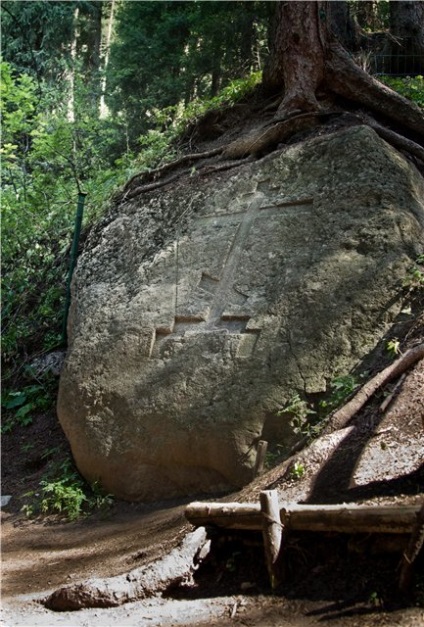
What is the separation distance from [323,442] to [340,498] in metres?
0.68

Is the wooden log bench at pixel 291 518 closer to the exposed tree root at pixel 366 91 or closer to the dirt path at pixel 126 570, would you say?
the dirt path at pixel 126 570

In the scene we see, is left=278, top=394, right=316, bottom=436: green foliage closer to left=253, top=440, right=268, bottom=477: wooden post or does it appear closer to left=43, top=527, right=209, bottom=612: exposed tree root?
left=253, top=440, right=268, bottom=477: wooden post

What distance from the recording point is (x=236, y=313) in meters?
6.46

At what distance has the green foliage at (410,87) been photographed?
879cm

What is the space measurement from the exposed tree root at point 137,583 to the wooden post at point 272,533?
0.56 m

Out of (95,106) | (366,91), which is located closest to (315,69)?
(366,91)

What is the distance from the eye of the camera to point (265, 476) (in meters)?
5.30

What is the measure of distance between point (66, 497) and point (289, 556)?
3152 millimetres

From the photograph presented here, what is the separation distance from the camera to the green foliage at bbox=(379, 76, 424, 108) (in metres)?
8.79

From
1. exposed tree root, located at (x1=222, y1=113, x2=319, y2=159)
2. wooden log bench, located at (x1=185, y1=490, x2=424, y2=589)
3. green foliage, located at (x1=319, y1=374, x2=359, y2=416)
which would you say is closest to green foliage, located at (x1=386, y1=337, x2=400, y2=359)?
green foliage, located at (x1=319, y1=374, x2=359, y2=416)

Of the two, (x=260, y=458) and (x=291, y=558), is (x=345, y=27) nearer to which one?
(x=260, y=458)

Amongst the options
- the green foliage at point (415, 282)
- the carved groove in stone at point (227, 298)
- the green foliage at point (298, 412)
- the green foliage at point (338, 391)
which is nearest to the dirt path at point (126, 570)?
the green foliage at point (298, 412)

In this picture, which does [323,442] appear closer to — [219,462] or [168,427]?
[219,462]

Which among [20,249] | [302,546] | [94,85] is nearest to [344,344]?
[302,546]
